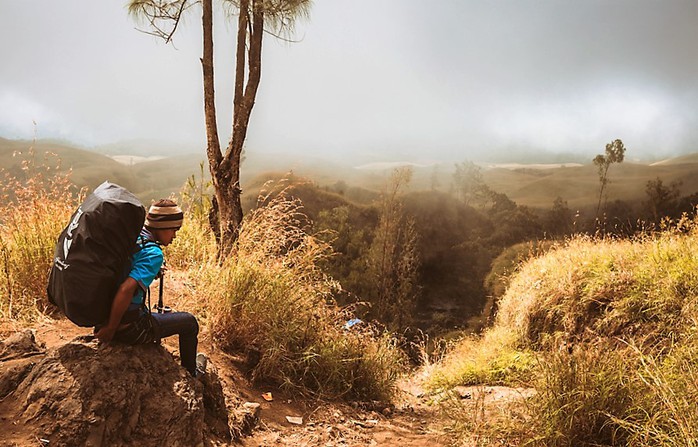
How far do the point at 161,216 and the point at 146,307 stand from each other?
45cm

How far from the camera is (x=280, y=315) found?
12.6 ft

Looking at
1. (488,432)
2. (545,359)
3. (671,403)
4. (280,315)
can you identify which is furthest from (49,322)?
(671,403)

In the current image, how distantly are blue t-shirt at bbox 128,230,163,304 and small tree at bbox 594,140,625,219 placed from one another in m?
16.2

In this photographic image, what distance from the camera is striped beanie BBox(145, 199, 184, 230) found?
2.36 meters

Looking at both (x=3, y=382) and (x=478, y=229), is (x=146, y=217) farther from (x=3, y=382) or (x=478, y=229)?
(x=478, y=229)

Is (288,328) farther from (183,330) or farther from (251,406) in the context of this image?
(183,330)

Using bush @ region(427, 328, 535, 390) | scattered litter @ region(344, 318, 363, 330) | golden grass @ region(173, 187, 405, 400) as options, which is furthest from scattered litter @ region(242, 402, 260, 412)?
bush @ region(427, 328, 535, 390)

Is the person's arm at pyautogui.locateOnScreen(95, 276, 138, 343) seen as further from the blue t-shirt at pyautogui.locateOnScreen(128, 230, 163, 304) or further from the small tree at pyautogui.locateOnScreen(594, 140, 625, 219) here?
the small tree at pyautogui.locateOnScreen(594, 140, 625, 219)

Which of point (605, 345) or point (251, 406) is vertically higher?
point (605, 345)

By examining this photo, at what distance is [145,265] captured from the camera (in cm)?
215

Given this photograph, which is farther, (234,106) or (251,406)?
(234,106)

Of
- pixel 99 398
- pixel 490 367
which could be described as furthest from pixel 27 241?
pixel 490 367

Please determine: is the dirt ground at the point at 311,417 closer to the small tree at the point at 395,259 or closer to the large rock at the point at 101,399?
the large rock at the point at 101,399

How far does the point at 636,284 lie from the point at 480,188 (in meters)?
14.3
